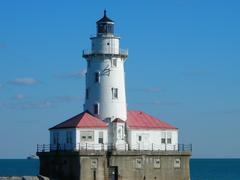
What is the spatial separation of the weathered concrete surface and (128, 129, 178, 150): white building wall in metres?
1.42

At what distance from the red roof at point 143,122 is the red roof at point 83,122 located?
2865 mm

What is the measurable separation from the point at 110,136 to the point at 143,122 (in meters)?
3.33

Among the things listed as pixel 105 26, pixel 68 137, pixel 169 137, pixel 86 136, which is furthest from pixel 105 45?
pixel 169 137

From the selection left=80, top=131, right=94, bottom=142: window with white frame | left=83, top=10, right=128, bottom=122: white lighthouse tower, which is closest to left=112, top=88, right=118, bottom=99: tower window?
left=83, top=10, right=128, bottom=122: white lighthouse tower

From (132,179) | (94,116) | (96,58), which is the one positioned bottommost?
(132,179)

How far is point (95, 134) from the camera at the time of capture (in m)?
58.8

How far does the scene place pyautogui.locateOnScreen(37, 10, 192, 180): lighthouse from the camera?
5844cm

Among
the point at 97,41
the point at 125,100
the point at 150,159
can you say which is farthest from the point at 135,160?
the point at 97,41

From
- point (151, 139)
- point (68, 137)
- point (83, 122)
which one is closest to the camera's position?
point (83, 122)

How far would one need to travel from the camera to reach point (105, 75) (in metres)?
61.3

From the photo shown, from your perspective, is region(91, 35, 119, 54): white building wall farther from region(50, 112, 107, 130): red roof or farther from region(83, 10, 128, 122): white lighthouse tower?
region(50, 112, 107, 130): red roof

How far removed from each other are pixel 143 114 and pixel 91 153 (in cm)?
749

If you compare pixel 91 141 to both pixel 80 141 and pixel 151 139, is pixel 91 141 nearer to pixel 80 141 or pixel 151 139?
pixel 80 141

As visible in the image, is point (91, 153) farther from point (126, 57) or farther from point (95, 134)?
point (126, 57)
